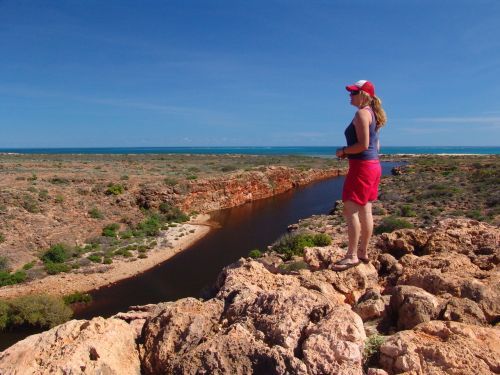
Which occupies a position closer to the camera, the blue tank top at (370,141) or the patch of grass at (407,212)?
the blue tank top at (370,141)

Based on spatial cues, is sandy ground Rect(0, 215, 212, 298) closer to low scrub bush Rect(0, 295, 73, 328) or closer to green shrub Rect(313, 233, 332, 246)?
low scrub bush Rect(0, 295, 73, 328)

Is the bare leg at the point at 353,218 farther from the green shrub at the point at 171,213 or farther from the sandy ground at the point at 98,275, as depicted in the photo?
the green shrub at the point at 171,213

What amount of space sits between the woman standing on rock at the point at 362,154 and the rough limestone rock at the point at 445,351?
6.37ft

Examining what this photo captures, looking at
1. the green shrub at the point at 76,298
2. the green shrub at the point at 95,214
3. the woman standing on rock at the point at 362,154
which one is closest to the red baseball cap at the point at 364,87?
the woman standing on rock at the point at 362,154

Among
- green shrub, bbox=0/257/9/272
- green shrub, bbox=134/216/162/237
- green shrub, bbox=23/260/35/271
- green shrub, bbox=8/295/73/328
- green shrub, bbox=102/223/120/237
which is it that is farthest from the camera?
green shrub, bbox=134/216/162/237

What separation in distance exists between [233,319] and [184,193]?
32007mm

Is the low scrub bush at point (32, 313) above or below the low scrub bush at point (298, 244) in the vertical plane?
below

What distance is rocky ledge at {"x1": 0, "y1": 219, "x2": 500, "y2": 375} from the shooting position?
123 inches

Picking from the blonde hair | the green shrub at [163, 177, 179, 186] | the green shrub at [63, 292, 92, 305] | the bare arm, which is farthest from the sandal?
the green shrub at [163, 177, 179, 186]

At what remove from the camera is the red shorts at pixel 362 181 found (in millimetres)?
5012

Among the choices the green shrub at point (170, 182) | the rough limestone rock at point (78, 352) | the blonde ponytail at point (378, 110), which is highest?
the blonde ponytail at point (378, 110)

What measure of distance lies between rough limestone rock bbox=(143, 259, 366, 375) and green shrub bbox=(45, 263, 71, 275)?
57.8 ft

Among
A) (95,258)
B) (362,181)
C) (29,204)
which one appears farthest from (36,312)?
(362,181)

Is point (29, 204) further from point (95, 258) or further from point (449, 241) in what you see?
point (449, 241)
